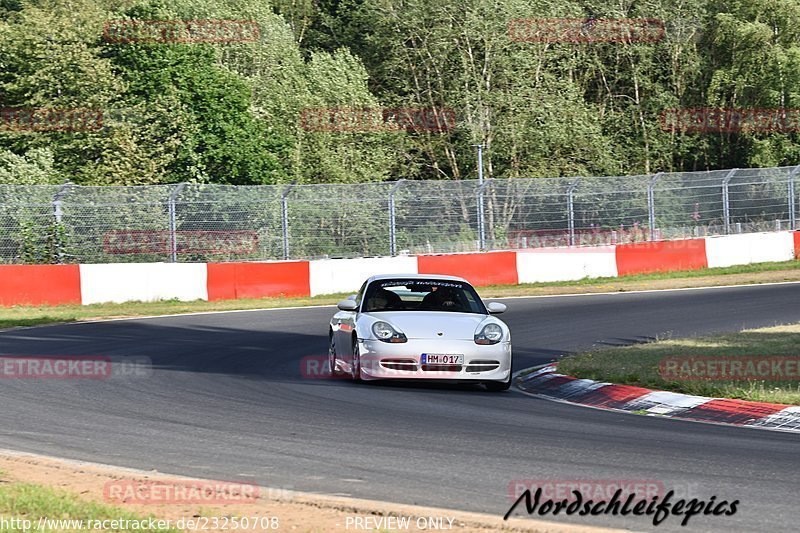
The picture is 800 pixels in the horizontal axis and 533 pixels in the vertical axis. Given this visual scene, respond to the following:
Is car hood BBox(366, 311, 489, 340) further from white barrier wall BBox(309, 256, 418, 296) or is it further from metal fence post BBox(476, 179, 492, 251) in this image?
metal fence post BBox(476, 179, 492, 251)

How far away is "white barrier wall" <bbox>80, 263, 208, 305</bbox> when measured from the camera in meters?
24.8

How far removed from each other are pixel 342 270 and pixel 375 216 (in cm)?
181

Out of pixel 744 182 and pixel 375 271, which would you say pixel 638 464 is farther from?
pixel 744 182

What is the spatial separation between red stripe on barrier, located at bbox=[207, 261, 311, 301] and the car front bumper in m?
14.1

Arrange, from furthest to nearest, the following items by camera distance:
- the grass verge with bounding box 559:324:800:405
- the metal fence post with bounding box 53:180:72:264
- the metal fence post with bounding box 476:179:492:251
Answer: the metal fence post with bounding box 476:179:492:251 < the metal fence post with bounding box 53:180:72:264 < the grass verge with bounding box 559:324:800:405

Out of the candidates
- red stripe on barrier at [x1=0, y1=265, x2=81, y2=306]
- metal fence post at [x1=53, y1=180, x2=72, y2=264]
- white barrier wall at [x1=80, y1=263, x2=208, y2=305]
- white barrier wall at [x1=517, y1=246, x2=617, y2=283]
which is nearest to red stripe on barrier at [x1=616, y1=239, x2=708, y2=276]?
white barrier wall at [x1=517, y1=246, x2=617, y2=283]

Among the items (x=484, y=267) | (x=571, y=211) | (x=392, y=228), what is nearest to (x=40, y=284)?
(x=392, y=228)

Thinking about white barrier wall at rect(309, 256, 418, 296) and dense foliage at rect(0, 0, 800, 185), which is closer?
white barrier wall at rect(309, 256, 418, 296)

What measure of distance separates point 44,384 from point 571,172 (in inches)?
1474

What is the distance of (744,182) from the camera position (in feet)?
106

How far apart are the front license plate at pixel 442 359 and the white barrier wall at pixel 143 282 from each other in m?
14.1

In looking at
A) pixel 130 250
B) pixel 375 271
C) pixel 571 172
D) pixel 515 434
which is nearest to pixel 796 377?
pixel 515 434

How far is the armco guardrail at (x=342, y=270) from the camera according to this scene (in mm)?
24609

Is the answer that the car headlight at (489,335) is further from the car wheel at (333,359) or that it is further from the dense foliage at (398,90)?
the dense foliage at (398,90)
